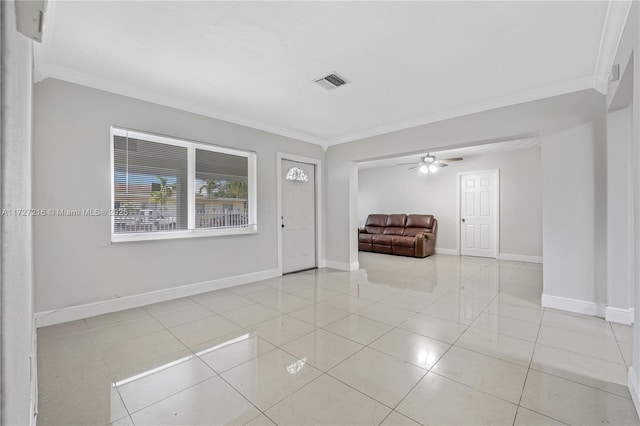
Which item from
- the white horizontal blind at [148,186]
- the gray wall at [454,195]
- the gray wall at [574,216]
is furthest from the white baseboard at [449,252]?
the white horizontal blind at [148,186]

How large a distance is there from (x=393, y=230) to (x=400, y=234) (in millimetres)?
312

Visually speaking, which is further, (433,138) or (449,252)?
(449,252)

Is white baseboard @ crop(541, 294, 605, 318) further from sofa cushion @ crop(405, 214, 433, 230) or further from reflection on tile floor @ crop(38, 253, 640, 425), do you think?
sofa cushion @ crop(405, 214, 433, 230)

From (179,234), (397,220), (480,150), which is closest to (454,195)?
(480,150)

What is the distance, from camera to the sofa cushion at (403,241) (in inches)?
271

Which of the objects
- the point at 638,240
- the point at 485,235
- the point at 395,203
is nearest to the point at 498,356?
the point at 638,240

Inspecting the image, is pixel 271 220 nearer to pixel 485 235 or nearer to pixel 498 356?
pixel 498 356

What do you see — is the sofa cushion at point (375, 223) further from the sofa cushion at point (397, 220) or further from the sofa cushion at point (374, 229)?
the sofa cushion at point (397, 220)

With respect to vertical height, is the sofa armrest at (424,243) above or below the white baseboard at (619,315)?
above

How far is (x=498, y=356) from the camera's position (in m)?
2.31

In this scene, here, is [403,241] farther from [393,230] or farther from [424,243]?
[393,230]

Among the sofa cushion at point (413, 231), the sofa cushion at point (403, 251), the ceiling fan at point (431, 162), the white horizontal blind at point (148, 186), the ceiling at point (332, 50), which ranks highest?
the ceiling at point (332, 50)

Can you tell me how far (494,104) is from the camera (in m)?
3.69

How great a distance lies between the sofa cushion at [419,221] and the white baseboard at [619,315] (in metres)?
4.42
